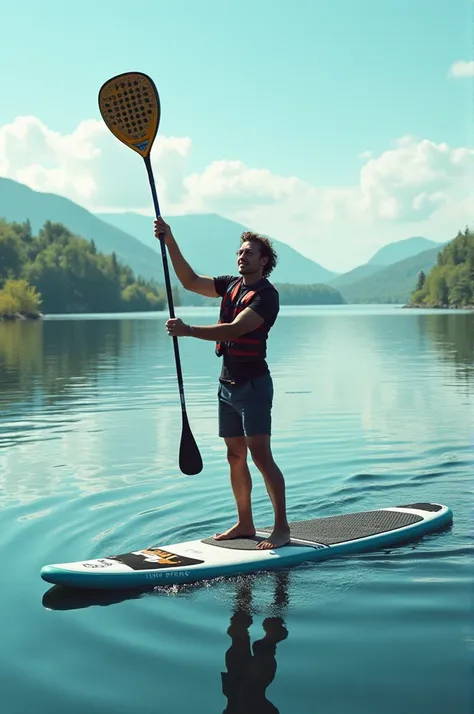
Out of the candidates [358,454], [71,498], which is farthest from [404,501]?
[71,498]

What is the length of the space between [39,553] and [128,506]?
72.1 inches

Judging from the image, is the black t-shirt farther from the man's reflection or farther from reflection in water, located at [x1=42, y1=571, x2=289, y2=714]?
the man's reflection

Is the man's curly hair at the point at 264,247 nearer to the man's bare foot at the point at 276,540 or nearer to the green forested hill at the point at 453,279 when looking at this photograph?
the man's bare foot at the point at 276,540

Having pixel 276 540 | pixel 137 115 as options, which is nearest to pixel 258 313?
pixel 276 540

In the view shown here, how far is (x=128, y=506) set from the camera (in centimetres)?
948

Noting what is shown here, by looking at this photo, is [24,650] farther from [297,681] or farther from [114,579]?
[297,681]

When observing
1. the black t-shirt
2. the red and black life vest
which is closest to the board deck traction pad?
the black t-shirt

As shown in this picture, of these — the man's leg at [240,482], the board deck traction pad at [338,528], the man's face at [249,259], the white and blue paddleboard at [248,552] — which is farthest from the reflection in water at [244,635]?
the man's face at [249,259]

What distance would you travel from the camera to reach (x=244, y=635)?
570cm

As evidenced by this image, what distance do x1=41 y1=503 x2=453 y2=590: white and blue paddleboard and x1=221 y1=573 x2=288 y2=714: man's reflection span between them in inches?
21.3

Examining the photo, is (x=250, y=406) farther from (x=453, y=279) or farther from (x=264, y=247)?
(x=453, y=279)

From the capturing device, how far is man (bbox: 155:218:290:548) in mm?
7191

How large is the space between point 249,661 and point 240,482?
2.38 metres

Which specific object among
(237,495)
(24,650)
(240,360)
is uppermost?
(240,360)
